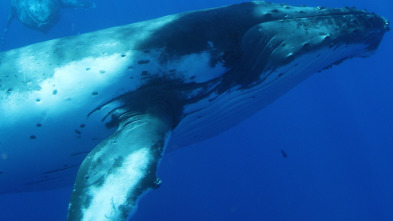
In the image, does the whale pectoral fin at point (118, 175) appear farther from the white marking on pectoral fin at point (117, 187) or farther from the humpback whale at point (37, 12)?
the humpback whale at point (37, 12)

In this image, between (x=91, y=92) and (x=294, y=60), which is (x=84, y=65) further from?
(x=294, y=60)

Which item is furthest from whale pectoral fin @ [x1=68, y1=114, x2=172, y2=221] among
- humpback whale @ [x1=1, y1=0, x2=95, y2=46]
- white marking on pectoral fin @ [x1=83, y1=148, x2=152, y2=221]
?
humpback whale @ [x1=1, y1=0, x2=95, y2=46]

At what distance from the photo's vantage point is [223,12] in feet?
19.1

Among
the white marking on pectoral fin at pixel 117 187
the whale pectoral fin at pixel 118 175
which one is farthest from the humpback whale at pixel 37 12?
the white marking on pectoral fin at pixel 117 187

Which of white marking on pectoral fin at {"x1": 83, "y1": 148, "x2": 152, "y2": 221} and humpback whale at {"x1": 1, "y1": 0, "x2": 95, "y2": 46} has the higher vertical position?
humpback whale at {"x1": 1, "y1": 0, "x2": 95, "y2": 46}

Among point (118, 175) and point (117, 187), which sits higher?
point (118, 175)

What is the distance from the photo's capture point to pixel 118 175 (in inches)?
156

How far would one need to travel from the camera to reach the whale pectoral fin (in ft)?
12.2

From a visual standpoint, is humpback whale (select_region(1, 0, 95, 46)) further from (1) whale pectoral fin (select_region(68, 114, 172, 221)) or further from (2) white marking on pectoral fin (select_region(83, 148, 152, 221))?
(2) white marking on pectoral fin (select_region(83, 148, 152, 221))

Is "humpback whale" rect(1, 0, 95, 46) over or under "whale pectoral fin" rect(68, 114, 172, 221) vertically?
over

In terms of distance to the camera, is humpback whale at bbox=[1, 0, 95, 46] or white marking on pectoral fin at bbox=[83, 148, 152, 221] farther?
humpback whale at bbox=[1, 0, 95, 46]

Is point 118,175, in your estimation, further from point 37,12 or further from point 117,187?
point 37,12

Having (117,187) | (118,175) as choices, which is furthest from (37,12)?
(117,187)

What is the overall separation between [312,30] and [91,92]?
336cm
